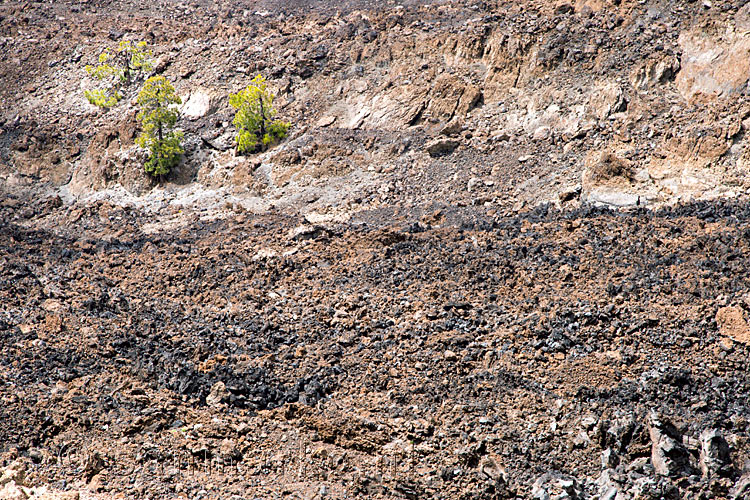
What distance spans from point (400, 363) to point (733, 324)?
301 inches

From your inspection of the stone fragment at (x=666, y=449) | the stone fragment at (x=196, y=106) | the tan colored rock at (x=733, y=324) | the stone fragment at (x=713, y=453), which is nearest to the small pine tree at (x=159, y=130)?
the stone fragment at (x=196, y=106)

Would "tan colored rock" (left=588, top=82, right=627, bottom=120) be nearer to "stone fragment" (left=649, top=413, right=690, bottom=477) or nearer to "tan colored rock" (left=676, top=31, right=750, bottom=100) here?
"tan colored rock" (left=676, top=31, right=750, bottom=100)

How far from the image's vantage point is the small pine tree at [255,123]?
33500mm

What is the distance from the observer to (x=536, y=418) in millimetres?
12828

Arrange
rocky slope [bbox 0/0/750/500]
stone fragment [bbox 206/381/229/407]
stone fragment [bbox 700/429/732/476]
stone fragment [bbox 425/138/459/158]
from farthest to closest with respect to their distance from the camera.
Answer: stone fragment [bbox 425/138/459/158], stone fragment [bbox 206/381/229/407], rocky slope [bbox 0/0/750/500], stone fragment [bbox 700/429/732/476]

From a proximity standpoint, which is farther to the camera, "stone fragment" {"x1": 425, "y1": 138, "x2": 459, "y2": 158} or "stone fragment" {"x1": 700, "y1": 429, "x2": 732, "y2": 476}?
"stone fragment" {"x1": 425, "y1": 138, "x2": 459, "y2": 158}

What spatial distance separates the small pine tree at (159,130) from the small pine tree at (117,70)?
7223mm

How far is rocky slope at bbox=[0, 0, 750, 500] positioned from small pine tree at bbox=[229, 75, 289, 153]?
2.82 ft

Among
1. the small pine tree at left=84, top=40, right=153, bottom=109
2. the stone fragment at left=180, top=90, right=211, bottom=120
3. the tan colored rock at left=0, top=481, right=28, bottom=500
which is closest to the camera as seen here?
the tan colored rock at left=0, top=481, right=28, bottom=500

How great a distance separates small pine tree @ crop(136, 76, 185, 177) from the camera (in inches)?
1319

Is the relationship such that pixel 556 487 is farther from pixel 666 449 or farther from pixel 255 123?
pixel 255 123

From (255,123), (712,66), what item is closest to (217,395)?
(255,123)

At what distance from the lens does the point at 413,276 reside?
18297 millimetres

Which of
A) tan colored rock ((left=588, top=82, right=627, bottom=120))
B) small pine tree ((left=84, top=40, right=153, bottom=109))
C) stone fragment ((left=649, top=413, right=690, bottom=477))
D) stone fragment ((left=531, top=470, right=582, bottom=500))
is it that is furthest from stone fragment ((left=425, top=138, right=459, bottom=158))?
small pine tree ((left=84, top=40, right=153, bottom=109))
